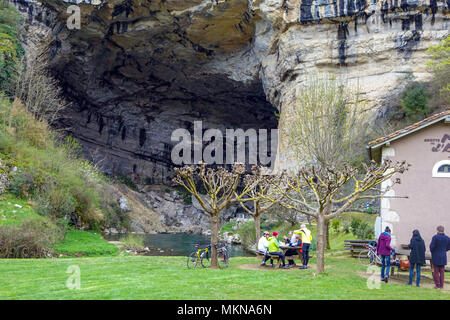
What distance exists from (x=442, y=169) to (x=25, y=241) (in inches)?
732

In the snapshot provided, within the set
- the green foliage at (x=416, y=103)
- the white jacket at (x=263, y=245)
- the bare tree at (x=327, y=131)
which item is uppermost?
the green foliage at (x=416, y=103)

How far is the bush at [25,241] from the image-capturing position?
1905cm

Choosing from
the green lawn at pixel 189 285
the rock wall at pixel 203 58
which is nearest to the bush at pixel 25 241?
the green lawn at pixel 189 285

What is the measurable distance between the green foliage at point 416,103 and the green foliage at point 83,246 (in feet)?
76.0

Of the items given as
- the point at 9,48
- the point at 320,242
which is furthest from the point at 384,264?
the point at 9,48

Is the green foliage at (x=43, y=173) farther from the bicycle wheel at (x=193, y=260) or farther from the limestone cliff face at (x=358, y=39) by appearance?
the limestone cliff face at (x=358, y=39)

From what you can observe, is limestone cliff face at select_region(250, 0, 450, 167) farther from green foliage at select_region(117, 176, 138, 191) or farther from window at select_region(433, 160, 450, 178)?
green foliage at select_region(117, 176, 138, 191)

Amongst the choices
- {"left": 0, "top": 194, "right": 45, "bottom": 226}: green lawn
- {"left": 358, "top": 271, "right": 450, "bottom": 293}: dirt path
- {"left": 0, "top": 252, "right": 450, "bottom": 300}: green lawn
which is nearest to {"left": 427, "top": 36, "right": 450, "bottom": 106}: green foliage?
{"left": 358, "top": 271, "right": 450, "bottom": 293}: dirt path

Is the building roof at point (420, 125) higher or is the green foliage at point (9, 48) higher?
the green foliage at point (9, 48)

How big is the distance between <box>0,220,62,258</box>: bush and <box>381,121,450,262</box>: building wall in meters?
15.9

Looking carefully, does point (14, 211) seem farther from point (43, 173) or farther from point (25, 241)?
point (43, 173)

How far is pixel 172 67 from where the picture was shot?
49.2 meters

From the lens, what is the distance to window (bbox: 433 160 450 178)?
15852 mm
